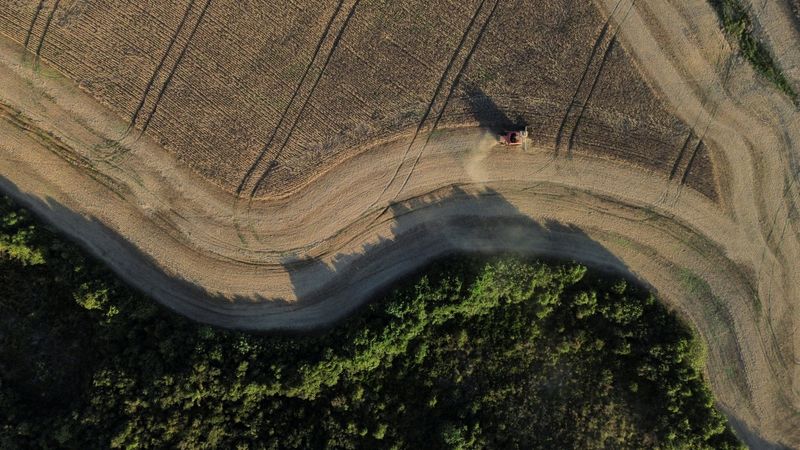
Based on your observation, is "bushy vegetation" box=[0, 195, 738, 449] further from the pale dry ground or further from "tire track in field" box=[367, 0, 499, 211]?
"tire track in field" box=[367, 0, 499, 211]

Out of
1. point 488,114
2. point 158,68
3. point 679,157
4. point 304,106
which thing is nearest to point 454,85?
point 488,114

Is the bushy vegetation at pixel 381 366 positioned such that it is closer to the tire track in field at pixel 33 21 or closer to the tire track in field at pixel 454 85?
the tire track in field at pixel 454 85

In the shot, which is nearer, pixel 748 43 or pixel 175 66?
pixel 748 43

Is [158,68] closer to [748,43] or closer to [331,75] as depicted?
[331,75]

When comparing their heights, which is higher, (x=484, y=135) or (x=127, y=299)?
(x=484, y=135)

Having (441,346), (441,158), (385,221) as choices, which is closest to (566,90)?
(441,158)

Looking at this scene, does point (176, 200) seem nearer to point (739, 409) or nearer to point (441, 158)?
point (441, 158)

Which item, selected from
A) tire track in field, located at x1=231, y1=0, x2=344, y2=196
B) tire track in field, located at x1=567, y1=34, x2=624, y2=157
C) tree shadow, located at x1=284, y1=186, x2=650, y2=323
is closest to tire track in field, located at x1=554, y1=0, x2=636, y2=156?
tire track in field, located at x1=567, y1=34, x2=624, y2=157
